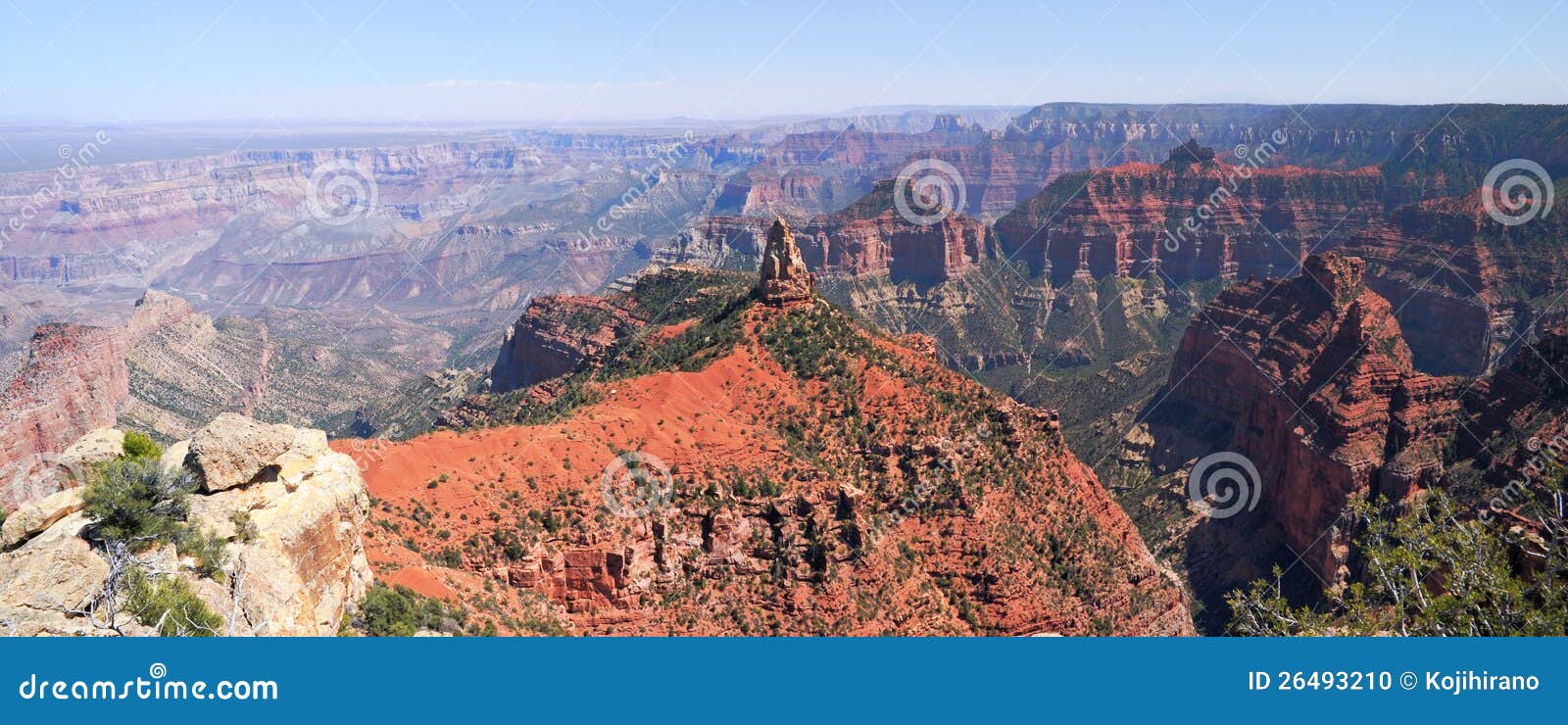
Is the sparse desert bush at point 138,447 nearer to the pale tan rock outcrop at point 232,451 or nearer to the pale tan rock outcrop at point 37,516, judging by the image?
the pale tan rock outcrop at point 232,451

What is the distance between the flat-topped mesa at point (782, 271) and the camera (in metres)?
58.0

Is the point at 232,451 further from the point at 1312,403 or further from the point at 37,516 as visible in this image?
the point at 1312,403

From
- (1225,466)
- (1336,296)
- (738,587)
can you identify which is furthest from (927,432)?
(1336,296)

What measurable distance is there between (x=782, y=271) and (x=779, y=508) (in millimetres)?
22812

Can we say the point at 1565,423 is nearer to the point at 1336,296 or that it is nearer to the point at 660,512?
the point at 1336,296

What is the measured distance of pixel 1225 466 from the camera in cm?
9231

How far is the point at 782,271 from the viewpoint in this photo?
58531 mm

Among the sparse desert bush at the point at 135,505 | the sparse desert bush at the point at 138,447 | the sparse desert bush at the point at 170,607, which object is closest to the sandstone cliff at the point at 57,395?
the sparse desert bush at the point at 138,447

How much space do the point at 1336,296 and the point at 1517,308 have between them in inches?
2340

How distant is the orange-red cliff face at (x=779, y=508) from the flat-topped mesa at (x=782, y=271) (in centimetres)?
230

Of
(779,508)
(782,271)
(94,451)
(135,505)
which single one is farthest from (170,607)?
(782,271)

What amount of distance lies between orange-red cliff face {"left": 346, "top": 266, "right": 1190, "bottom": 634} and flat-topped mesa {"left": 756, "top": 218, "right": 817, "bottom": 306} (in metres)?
2.30

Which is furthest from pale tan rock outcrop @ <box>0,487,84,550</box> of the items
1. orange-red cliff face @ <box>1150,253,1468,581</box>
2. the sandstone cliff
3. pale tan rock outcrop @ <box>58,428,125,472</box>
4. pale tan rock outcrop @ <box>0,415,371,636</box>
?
the sandstone cliff

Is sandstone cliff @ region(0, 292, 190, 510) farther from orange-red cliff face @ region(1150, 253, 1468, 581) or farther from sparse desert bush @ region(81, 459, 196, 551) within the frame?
orange-red cliff face @ region(1150, 253, 1468, 581)
